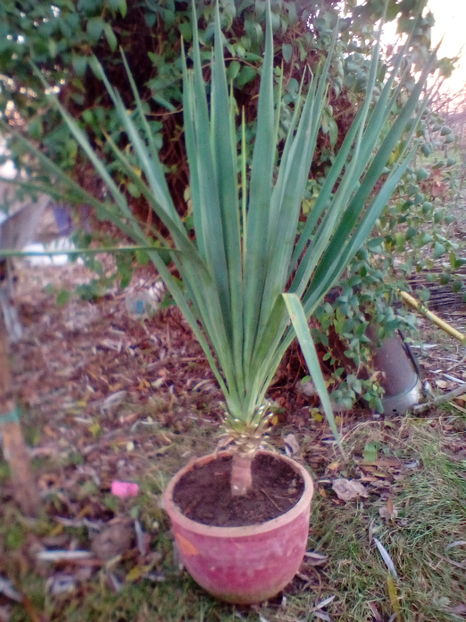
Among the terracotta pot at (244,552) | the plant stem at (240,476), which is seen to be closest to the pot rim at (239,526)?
the terracotta pot at (244,552)

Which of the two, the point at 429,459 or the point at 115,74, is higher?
the point at 115,74

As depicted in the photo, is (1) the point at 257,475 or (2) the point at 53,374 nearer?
(1) the point at 257,475

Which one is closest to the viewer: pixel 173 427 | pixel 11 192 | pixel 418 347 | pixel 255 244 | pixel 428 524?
pixel 255 244

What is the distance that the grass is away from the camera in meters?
1.14

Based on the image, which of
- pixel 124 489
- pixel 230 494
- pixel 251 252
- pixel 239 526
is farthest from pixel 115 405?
pixel 251 252

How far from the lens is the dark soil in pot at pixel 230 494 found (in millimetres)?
1144

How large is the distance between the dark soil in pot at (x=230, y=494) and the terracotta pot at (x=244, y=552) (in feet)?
0.13

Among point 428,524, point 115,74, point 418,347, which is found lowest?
point 428,524

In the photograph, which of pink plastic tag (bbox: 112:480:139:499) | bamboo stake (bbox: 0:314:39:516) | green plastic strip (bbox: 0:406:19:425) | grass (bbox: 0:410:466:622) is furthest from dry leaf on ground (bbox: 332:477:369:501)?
green plastic strip (bbox: 0:406:19:425)

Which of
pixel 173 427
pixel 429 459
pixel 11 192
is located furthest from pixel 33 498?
pixel 429 459

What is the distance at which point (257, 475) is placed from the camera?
1298 mm

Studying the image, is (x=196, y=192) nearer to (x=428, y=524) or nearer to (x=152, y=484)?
(x=152, y=484)

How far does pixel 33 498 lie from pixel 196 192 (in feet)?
2.65

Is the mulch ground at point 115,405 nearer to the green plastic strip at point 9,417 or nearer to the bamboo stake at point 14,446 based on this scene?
the bamboo stake at point 14,446
